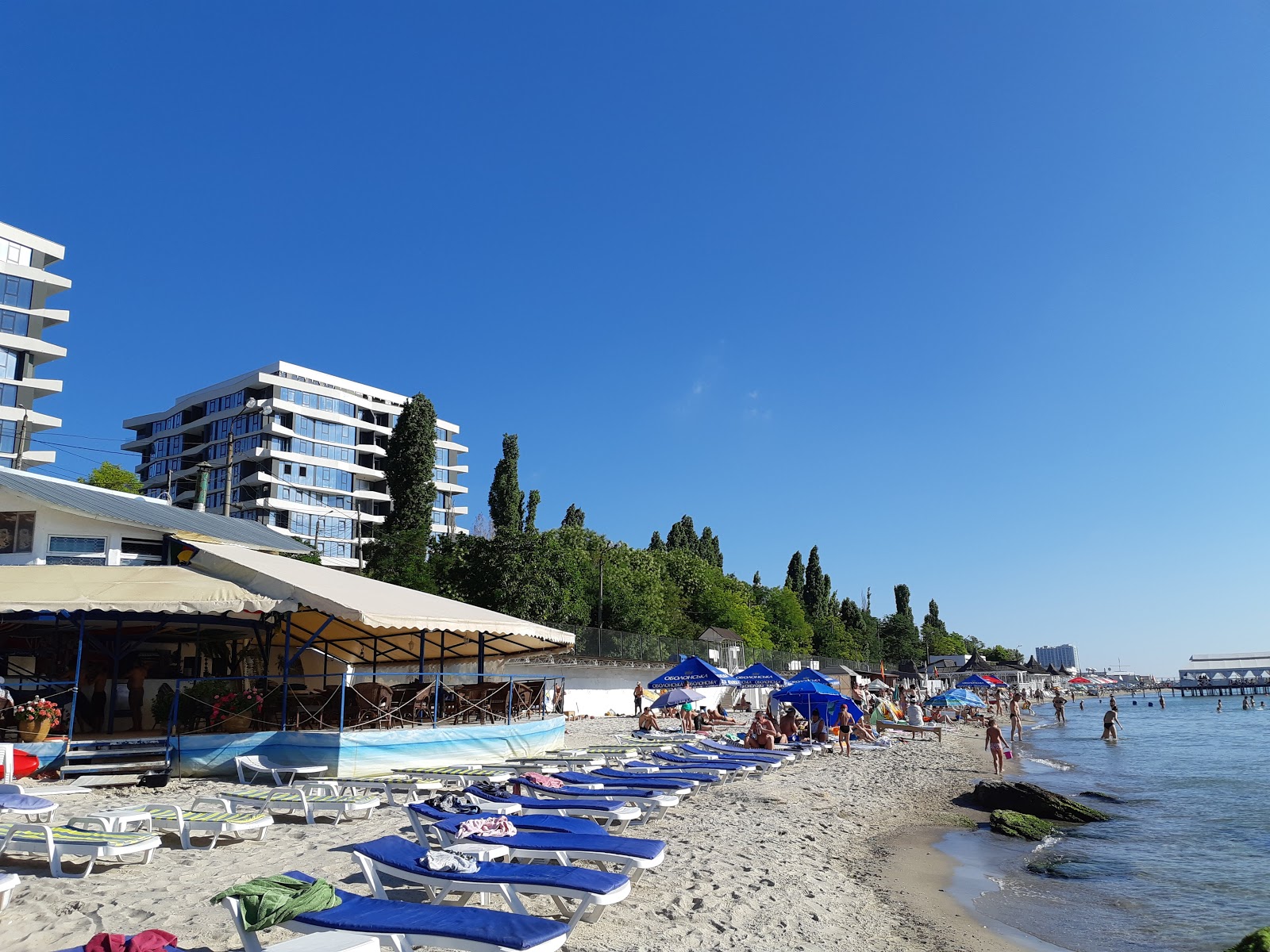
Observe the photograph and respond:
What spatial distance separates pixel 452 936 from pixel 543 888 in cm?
127

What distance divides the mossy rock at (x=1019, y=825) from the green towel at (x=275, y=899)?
546 inches

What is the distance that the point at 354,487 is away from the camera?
84.0 meters

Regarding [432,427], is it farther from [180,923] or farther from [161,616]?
[180,923]

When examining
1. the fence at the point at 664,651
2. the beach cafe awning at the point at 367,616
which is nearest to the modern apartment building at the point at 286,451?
the fence at the point at 664,651

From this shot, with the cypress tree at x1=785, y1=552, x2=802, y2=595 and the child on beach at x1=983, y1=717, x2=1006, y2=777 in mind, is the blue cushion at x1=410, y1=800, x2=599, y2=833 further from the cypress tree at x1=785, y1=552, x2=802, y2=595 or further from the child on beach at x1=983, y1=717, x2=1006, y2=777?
the cypress tree at x1=785, y1=552, x2=802, y2=595

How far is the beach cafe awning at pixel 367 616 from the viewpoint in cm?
1485

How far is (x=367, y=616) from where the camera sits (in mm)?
14156

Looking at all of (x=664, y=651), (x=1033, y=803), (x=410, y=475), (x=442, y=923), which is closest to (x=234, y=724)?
(x=442, y=923)

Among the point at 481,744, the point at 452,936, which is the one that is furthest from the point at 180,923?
the point at 481,744

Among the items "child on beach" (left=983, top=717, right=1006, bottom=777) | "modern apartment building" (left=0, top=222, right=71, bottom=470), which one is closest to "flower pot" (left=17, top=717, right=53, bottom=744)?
"child on beach" (left=983, top=717, right=1006, bottom=777)

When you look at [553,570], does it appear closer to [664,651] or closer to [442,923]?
[664,651]

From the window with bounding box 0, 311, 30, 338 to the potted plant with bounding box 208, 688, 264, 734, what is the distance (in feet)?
165

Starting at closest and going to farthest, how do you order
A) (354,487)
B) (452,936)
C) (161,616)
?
(452,936)
(161,616)
(354,487)

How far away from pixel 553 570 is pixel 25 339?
37.5m
